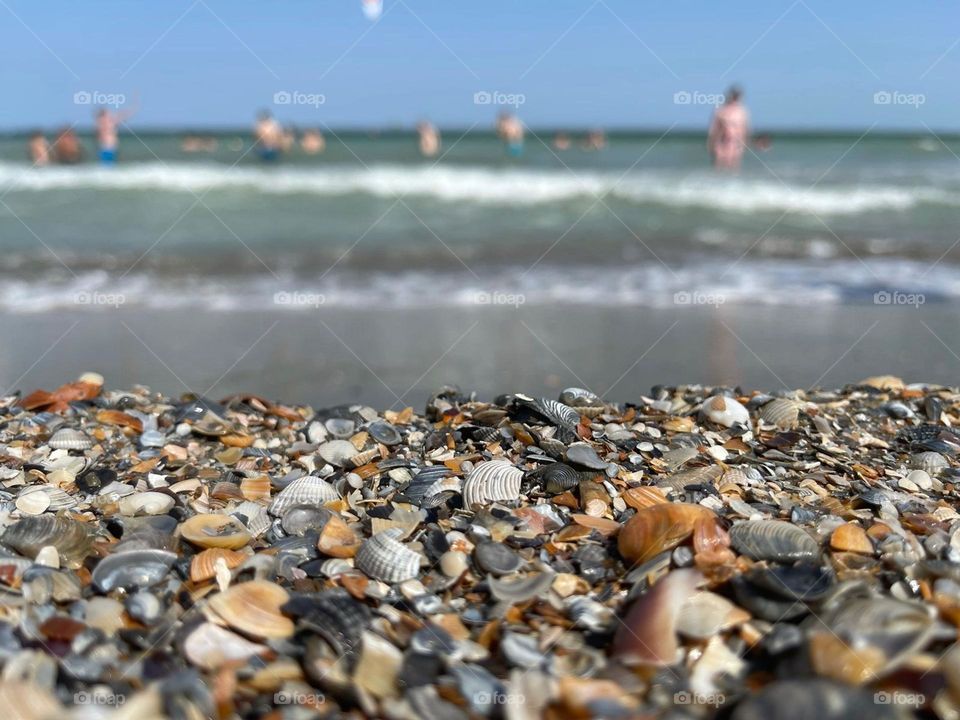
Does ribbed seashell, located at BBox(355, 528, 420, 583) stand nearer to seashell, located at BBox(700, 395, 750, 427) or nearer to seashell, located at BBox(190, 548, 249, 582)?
seashell, located at BBox(190, 548, 249, 582)

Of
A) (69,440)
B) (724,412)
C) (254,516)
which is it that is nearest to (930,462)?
(724,412)

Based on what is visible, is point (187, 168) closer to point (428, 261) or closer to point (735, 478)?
point (428, 261)

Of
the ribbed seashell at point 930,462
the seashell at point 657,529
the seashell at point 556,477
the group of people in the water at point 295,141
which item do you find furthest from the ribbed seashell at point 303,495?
Result: the group of people in the water at point 295,141

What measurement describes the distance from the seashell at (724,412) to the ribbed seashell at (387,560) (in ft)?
5.36

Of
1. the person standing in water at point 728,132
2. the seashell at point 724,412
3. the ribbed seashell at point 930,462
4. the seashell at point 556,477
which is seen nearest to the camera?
the seashell at point 556,477

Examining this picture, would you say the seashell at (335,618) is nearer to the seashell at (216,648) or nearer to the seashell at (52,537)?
the seashell at (216,648)

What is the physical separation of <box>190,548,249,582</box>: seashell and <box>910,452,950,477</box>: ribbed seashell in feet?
7.81

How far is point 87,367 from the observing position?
470 centimetres

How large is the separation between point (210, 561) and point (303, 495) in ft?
1.59

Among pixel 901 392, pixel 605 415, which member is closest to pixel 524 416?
pixel 605 415

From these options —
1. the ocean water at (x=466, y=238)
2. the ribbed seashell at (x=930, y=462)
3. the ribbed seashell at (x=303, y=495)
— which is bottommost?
the ribbed seashell at (x=303, y=495)

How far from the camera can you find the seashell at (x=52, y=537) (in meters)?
2.26

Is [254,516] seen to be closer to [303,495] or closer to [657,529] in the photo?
[303,495]

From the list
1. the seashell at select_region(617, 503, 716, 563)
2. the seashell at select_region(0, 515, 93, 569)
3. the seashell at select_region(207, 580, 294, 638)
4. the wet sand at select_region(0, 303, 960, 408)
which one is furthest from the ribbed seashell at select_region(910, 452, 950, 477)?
the seashell at select_region(0, 515, 93, 569)
